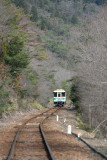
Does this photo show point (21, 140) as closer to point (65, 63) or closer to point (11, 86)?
point (11, 86)

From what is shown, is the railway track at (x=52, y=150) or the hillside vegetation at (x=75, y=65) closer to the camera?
the railway track at (x=52, y=150)

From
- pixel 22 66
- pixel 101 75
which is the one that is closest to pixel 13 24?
pixel 22 66

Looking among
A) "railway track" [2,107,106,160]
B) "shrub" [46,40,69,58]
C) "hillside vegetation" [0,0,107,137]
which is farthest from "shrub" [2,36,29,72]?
"shrub" [46,40,69,58]

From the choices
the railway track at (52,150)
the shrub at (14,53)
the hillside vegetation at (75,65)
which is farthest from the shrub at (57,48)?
the railway track at (52,150)

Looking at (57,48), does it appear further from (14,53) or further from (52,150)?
(52,150)

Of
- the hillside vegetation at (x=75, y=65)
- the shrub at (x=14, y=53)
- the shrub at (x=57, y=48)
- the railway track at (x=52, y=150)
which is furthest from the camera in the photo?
the shrub at (x=57, y=48)

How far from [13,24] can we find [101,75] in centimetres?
1397

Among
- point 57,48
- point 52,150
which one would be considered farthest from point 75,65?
point 57,48

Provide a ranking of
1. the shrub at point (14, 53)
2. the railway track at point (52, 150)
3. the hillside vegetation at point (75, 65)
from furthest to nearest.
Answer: the shrub at point (14, 53) → the hillside vegetation at point (75, 65) → the railway track at point (52, 150)

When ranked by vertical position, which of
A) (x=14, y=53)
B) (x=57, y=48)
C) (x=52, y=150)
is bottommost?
(x=57, y=48)

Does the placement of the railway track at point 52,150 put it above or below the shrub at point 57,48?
above

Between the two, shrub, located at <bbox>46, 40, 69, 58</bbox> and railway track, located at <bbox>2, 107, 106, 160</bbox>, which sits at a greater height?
railway track, located at <bbox>2, 107, 106, 160</bbox>

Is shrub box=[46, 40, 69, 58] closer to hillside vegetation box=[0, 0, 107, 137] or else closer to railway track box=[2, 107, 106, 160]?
hillside vegetation box=[0, 0, 107, 137]

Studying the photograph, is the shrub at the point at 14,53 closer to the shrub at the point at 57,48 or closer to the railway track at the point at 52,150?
the railway track at the point at 52,150
